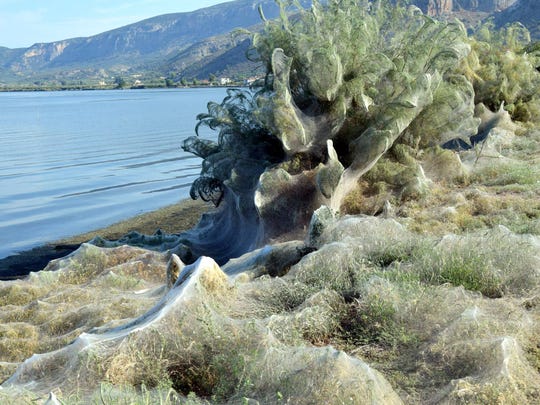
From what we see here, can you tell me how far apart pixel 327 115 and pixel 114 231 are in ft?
28.4

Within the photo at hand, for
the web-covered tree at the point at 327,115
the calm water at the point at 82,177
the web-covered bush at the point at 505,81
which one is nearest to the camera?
the web-covered tree at the point at 327,115

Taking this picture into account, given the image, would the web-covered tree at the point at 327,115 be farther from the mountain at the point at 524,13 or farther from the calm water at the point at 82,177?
the mountain at the point at 524,13

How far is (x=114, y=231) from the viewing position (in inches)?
689

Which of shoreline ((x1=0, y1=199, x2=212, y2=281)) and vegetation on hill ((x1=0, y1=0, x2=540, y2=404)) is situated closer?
vegetation on hill ((x1=0, y1=0, x2=540, y2=404))

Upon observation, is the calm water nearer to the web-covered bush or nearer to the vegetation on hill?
the vegetation on hill

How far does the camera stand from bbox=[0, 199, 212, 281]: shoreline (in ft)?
47.7

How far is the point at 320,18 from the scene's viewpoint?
11398mm

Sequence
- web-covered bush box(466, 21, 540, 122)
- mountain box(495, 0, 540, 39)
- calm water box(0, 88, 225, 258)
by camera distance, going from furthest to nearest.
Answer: mountain box(495, 0, 540, 39) → calm water box(0, 88, 225, 258) → web-covered bush box(466, 21, 540, 122)

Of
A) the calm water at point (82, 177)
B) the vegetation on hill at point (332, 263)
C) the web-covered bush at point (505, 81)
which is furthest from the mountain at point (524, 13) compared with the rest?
the vegetation on hill at point (332, 263)

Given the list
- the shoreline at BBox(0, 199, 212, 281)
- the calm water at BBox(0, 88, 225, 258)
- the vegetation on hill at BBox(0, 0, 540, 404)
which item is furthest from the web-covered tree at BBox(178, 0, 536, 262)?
the calm water at BBox(0, 88, 225, 258)

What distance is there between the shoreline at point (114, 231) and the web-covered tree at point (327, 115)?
425cm

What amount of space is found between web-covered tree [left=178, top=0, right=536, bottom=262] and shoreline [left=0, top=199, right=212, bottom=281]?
4.25 meters

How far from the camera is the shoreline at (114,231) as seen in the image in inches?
572

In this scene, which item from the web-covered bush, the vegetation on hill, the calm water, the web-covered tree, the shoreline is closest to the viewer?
the vegetation on hill
